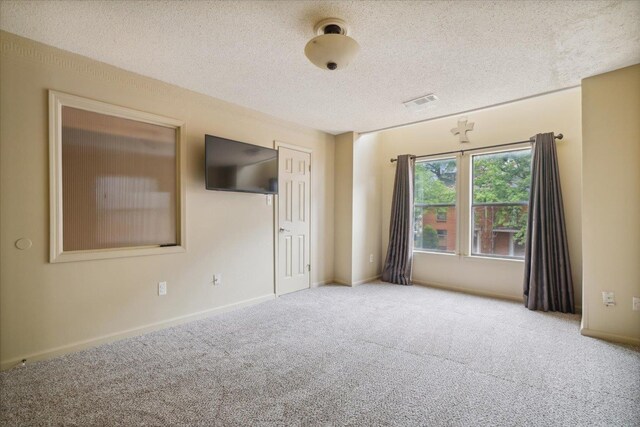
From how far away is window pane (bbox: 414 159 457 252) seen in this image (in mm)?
4641

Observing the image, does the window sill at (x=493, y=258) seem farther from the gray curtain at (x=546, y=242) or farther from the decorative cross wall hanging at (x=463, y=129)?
the decorative cross wall hanging at (x=463, y=129)

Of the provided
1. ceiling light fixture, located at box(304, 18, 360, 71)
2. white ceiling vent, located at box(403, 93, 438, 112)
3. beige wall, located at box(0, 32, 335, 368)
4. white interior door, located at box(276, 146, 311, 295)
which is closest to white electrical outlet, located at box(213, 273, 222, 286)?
beige wall, located at box(0, 32, 335, 368)

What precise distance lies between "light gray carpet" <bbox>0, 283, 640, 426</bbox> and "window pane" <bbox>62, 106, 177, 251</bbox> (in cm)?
96

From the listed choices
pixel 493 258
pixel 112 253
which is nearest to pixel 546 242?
pixel 493 258

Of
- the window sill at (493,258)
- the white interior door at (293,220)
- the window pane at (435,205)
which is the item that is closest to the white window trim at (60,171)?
the white interior door at (293,220)

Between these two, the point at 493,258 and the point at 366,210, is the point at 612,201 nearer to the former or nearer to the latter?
the point at 493,258

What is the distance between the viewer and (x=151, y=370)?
2.22m

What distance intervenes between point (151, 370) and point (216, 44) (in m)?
2.47

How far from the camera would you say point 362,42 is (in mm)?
2242

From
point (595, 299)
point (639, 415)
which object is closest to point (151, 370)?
point (639, 415)

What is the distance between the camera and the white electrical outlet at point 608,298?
8.96 feet

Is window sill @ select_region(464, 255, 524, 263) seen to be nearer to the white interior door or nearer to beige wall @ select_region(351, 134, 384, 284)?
beige wall @ select_region(351, 134, 384, 284)

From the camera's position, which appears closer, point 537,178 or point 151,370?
point 151,370

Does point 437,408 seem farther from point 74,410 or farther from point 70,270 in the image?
point 70,270
